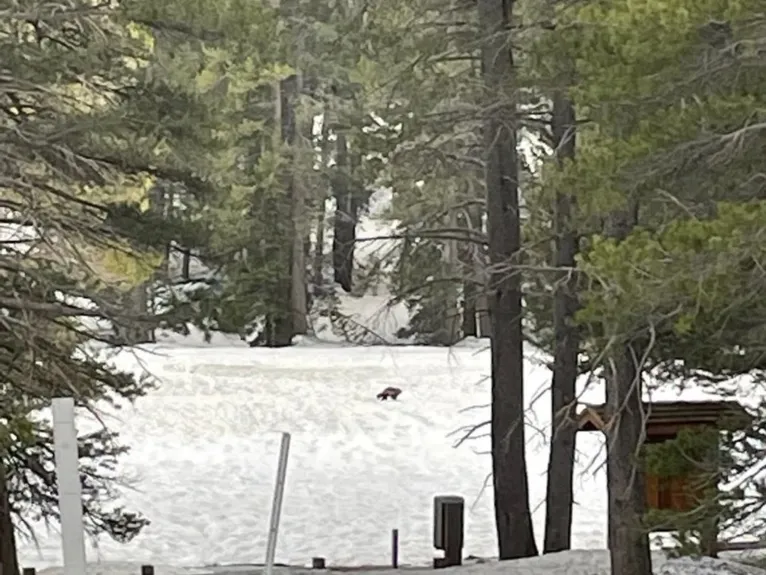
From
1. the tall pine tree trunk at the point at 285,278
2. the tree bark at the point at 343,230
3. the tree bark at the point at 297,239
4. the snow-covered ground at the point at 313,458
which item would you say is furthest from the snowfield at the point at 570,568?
the tree bark at the point at 343,230

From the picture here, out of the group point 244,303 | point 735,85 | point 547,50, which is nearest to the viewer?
point 735,85

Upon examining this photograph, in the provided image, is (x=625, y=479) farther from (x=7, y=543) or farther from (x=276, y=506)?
(x=7, y=543)

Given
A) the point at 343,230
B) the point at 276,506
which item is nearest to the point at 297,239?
the point at 343,230

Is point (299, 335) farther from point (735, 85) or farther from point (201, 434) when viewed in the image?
point (735, 85)

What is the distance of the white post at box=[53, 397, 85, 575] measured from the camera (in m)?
4.36

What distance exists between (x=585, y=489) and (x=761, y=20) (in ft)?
43.9

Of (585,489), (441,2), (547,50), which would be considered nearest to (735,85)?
(547,50)

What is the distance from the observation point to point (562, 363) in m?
12.6

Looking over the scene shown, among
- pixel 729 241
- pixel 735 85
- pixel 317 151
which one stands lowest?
pixel 729 241

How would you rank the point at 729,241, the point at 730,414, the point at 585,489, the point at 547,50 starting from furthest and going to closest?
the point at 585,489 < the point at 730,414 < the point at 547,50 < the point at 729,241

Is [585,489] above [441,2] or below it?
below

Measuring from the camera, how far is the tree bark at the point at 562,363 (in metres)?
11.3

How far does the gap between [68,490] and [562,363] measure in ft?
28.3

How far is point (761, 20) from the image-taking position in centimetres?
646
